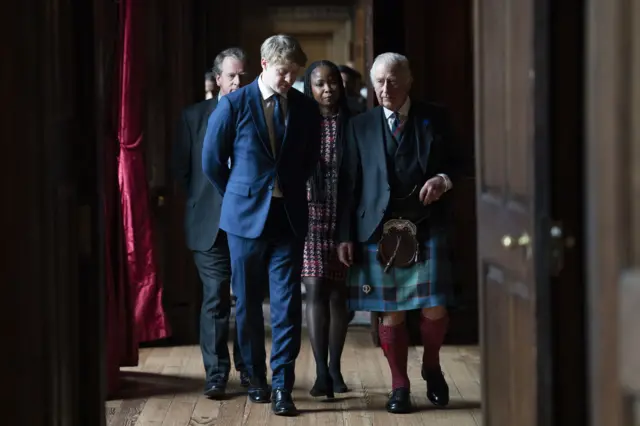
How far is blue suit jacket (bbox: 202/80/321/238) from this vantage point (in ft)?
12.7

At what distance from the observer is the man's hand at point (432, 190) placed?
3889 millimetres

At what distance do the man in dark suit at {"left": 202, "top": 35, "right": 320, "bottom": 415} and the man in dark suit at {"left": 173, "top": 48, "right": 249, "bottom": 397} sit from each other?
0.29m

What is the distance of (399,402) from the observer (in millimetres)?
3986

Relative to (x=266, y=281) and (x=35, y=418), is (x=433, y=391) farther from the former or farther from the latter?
(x=35, y=418)

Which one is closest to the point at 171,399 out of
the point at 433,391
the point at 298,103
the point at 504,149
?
the point at 433,391

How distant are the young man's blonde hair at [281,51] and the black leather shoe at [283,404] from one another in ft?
4.21

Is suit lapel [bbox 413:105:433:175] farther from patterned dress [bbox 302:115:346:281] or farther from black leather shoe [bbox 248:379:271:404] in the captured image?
black leather shoe [bbox 248:379:271:404]

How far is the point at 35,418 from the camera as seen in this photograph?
2279 millimetres

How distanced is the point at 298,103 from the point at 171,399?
1340mm

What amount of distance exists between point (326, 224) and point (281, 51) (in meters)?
0.79

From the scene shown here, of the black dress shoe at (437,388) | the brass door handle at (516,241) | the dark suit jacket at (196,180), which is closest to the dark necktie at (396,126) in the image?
the dark suit jacket at (196,180)

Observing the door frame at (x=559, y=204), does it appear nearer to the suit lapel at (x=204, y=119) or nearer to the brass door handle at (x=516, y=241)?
the brass door handle at (x=516, y=241)

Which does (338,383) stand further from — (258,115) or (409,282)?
(258,115)

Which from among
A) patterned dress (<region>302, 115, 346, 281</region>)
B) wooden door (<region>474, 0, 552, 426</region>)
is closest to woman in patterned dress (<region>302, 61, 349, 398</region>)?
patterned dress (<region>302, 115, 346, 281</region>)
